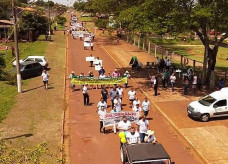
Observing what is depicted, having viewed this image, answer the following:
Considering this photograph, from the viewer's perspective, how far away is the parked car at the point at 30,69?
28.6 m

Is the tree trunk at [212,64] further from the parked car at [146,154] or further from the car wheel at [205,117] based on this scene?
the parked car at [146,154]

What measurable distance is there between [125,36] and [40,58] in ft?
99.2

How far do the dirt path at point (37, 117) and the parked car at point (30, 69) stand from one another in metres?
0.82

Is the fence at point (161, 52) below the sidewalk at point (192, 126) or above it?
above

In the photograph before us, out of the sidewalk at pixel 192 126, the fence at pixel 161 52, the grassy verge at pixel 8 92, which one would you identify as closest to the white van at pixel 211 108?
the sidewalk at pixel 192 126

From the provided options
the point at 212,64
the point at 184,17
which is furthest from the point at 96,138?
the point at 212,64

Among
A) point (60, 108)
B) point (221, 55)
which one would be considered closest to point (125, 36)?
point (221, 55)

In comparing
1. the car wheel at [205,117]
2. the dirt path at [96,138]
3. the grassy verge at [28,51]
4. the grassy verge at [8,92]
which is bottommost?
the dirt path at [96,138]

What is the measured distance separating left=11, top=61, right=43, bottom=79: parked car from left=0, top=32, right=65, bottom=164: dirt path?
2.68ft

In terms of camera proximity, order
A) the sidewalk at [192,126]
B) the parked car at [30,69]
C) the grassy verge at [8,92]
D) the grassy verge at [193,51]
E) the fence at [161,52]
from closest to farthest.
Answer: the sidewalk at [192,126] → the grassy verge at [8,92] → the parked car at [30,69] → the fence at [161,52] → the grassy verge at [193,51]

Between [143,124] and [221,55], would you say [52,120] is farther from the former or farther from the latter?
[221,55]

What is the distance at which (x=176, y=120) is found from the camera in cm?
1881

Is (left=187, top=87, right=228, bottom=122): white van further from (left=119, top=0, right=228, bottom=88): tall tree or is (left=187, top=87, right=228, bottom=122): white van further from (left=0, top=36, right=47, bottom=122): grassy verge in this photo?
(left=0, top=36, right=47, bottom=122): grassy verge

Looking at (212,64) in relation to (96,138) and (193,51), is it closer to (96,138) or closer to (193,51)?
(96,138)
